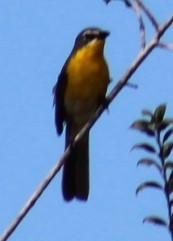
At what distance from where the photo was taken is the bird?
6.57m

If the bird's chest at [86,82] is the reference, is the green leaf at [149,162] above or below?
above

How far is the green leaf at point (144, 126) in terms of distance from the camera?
264 centimetres

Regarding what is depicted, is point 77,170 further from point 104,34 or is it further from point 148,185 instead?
point 148,185

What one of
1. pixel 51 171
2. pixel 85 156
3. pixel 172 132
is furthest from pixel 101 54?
pixel 172 132

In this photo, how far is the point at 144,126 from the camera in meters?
2.68

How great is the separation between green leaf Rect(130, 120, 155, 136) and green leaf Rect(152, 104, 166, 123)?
3 cm

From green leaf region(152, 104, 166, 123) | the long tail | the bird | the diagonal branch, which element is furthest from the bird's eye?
green leaf region(152, 104, 166, 123)

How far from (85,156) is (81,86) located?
969 millimetres

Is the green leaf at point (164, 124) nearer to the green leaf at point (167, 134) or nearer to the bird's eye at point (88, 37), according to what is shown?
the green leaf at point (167, 134)

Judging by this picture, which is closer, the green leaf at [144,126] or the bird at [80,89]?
the green leaf at [144,126]

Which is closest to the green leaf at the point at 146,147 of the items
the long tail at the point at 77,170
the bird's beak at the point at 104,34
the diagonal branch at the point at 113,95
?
the diagonal branch at the point at 113,95

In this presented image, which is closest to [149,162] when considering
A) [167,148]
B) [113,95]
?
[167,148]

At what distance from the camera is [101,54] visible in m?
6.59

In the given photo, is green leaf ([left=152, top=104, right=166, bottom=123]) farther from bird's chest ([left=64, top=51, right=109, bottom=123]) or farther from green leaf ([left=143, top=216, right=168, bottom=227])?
bird's chest ([left=64, top=51, right=109, bottom=123])
